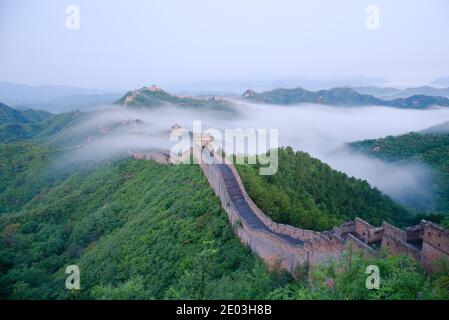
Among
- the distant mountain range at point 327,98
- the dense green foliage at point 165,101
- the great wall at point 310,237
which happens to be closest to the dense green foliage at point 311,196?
the great wall at point 310,237

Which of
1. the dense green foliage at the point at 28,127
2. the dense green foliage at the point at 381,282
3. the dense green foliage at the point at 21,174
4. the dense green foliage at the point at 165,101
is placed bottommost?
the dense green foliage at the point at 21,174

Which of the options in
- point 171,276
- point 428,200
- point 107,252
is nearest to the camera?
point 171,276

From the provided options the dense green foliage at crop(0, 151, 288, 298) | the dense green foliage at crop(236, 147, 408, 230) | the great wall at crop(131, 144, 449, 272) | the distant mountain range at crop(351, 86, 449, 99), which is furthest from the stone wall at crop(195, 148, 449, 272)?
the distant mountain range at crop(351, 86, 449, 99)

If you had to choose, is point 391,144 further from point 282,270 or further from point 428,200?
point 282,270

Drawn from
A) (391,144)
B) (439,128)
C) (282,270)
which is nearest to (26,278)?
(282,270)

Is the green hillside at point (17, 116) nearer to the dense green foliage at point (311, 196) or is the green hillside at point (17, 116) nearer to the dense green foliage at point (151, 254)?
the dense green foliage at point (151, 254)
